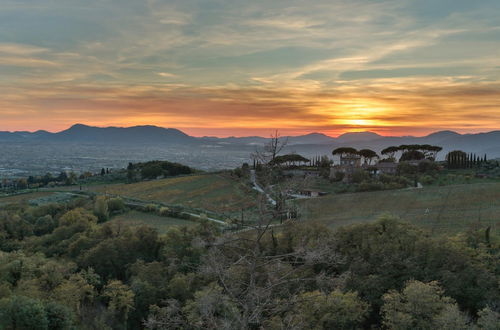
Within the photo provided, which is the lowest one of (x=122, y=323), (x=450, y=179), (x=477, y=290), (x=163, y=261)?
(x=122, y=323)

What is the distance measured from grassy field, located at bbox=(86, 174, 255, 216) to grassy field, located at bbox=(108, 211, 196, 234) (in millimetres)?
7464

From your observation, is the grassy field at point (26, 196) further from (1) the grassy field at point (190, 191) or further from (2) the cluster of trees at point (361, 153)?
(2) the cluster of trees at point (361, 153)

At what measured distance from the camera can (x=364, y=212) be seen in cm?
4878

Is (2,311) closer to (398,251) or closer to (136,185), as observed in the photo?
(398,251)

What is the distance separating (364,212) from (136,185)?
5678 cm

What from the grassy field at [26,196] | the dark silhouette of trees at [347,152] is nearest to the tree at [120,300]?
the grassy field at [26,196]

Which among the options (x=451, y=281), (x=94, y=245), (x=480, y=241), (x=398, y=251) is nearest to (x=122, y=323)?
(x=94, y=245)

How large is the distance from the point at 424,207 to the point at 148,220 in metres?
40.0

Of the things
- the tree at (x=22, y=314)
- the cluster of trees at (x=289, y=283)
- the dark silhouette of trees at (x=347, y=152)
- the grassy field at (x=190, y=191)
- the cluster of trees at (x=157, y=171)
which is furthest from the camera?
the cluster of trees at (x=157, y=171)

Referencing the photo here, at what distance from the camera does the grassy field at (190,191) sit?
204 ft

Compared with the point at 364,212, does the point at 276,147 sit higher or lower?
higher

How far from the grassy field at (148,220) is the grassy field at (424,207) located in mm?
19072

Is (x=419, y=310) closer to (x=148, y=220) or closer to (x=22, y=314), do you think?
(x=22, y=314)

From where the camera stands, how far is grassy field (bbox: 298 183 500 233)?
40062mm
